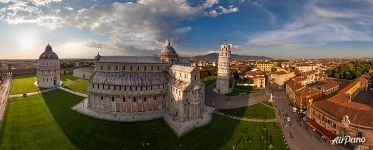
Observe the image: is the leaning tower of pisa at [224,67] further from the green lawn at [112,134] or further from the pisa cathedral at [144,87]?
the green lawn at [112,134]

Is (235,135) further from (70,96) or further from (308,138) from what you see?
(70,96)

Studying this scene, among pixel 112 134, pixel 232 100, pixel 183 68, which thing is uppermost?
pixel 183 68

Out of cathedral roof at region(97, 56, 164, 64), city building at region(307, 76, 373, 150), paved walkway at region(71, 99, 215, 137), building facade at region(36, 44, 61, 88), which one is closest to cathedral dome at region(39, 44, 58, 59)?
building facade at region(36, 44, 61, 88)

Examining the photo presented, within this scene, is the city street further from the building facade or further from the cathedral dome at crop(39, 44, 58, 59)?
the cathedral dome at crop(39, 44, 58, 59)

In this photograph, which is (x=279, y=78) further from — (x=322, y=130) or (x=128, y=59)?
(x=128, y=59)

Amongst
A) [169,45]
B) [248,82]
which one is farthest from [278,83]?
[169,45]

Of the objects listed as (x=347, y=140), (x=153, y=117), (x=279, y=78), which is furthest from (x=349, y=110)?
(x=279, y=78)
